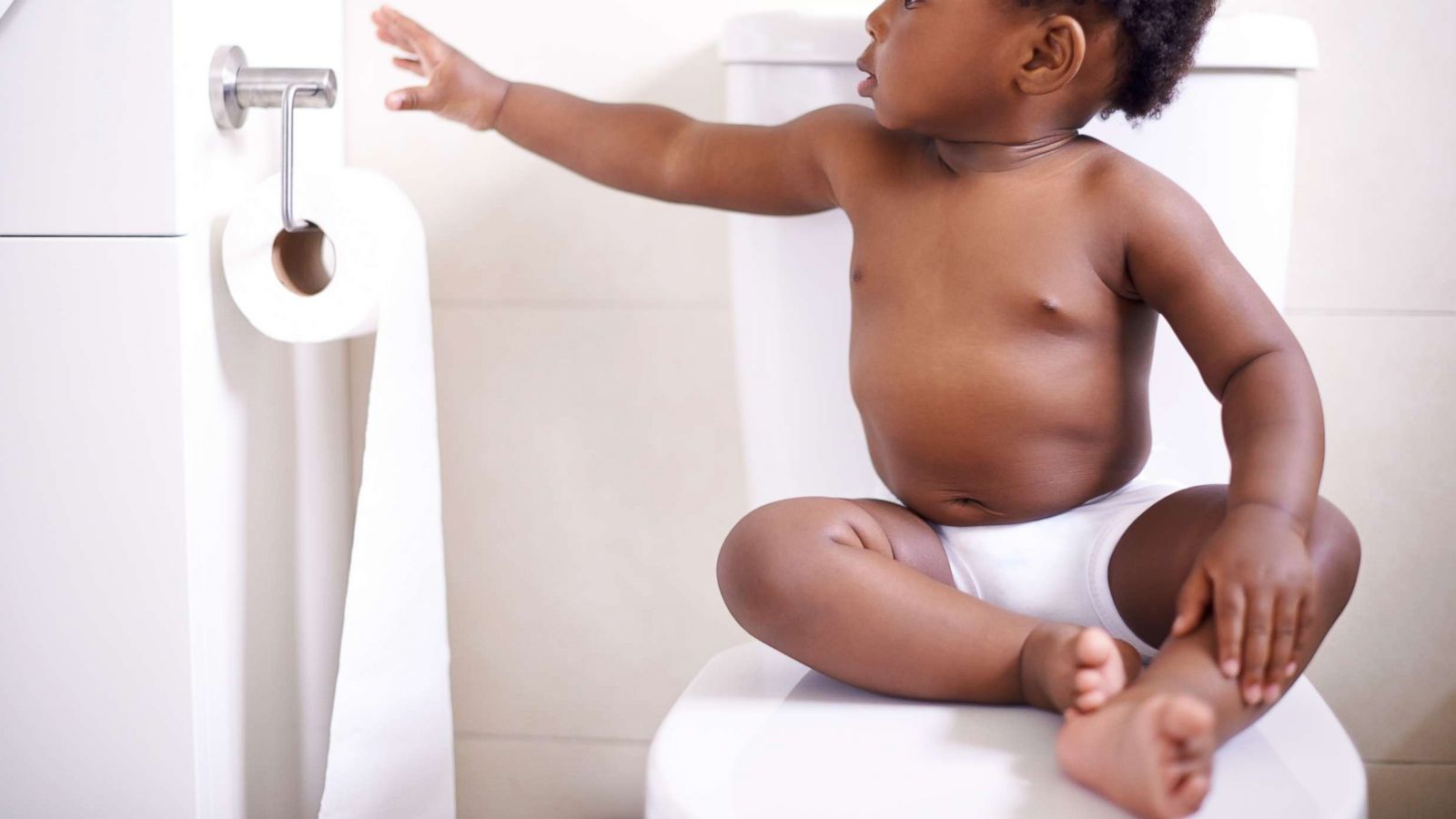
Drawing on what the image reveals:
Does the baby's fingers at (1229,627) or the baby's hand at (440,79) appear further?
the baby's hand at (440,79)

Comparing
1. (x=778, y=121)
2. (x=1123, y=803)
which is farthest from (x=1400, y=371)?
(x=1123, y=803)

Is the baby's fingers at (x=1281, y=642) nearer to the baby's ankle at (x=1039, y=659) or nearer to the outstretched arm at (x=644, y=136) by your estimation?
the baby's ankle at (x=1039, y=659)

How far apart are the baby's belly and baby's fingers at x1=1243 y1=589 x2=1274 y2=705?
196 mm

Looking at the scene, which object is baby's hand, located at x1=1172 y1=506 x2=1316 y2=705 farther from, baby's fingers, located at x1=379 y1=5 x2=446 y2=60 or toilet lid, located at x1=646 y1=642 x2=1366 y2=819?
baby's fingers, located at x1=379 y1=5 x2=446 y2=60

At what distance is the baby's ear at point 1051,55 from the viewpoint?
28.1 inches

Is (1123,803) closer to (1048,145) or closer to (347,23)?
(1048,145)

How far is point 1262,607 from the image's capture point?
574mm

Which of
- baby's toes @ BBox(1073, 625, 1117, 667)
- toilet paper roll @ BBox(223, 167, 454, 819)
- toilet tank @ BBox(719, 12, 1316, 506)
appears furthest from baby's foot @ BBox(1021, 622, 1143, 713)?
toilet paper roll @ BBox(223, 167, 454, 819)

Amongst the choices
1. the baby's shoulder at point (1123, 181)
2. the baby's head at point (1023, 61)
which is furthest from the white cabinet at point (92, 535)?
the baby's shoulder at point (1123, 181)

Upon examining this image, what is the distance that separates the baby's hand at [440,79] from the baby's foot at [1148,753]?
0.57 meters

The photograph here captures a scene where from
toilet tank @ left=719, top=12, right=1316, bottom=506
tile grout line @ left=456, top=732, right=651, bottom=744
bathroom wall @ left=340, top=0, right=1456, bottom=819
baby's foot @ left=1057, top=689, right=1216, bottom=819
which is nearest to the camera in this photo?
baby's foot @ left=1057, top=689, right=1216, bottom=819

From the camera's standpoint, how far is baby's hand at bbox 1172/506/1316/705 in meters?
0.57

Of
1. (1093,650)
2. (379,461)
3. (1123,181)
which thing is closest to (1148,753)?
(1093,650)

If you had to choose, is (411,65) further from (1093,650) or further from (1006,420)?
(1093,650)
